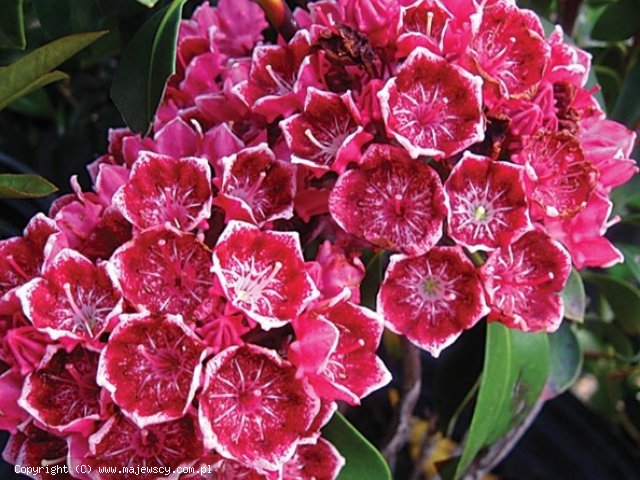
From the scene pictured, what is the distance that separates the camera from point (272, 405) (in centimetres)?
68

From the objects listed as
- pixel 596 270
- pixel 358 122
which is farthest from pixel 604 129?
pixel 596 270

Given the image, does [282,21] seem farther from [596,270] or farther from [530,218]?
[596,270]

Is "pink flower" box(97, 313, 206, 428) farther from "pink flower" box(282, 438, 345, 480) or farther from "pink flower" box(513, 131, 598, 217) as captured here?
"pink flower" box(513, 131, 598, 217)

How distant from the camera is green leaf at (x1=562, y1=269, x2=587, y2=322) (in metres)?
0.96

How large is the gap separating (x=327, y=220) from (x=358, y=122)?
10cm

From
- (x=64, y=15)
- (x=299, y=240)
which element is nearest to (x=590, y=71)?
(x=299, y=240)

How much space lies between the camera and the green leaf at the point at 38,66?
2.50 feet

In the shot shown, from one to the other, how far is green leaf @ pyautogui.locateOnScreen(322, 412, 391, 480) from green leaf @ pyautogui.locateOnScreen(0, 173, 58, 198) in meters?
0.33

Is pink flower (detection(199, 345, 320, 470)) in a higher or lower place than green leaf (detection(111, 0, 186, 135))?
lower

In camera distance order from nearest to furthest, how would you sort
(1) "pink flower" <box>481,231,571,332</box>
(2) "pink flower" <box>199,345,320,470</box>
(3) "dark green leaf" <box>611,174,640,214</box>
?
(2) "pink flower" <box>199,345,320,470</box> → (1) "pink flower" <box>481,231,571,332</box> → (3) "dark green leaf" <box>611,174,640,214</box>

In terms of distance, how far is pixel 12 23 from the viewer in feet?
2.79

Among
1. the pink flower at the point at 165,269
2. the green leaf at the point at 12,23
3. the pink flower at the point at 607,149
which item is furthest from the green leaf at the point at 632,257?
the green leaf at the point at 12,23

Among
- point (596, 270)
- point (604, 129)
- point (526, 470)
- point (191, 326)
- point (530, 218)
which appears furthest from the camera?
point (596, 270)

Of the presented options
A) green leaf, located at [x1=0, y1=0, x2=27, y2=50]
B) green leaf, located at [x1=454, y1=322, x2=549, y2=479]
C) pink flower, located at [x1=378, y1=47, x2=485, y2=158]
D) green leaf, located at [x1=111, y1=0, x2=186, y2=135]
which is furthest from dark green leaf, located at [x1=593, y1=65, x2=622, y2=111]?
green leaf, located at [x1=0, y1=0, x2=27, y2=50]
